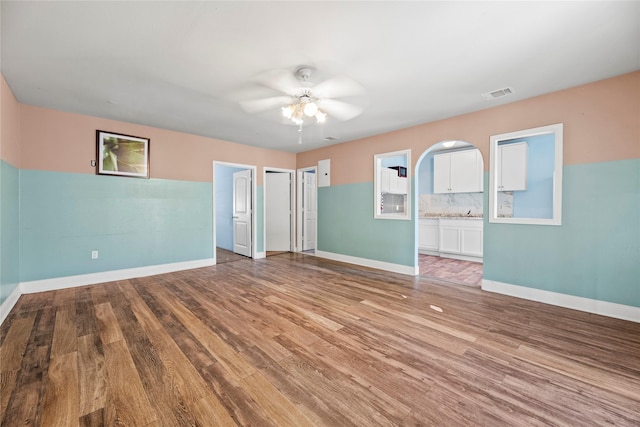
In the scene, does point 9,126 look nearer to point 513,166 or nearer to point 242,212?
point 242,212

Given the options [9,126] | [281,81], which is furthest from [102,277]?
[281,81]

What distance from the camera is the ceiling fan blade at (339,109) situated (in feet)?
11.4

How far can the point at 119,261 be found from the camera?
429 centimetres

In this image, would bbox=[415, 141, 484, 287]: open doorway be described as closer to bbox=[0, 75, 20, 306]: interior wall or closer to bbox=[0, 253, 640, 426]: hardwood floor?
bbox=[0, 253, 640, 426]: hardwood floor

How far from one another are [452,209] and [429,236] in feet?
2.98

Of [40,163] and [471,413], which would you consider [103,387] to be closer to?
[471,413]

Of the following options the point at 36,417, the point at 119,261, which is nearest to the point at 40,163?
the point at 119,261

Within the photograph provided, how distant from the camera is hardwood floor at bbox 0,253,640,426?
5.05ft

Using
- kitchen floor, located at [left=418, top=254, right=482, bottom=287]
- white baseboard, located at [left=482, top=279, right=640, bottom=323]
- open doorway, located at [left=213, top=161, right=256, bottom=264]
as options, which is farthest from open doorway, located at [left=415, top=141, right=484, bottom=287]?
open doorway, located at [left=213, top=161, right=256, bottom=264]

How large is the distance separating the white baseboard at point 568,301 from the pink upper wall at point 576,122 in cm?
162

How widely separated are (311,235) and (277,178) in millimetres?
1835

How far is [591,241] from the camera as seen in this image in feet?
9.86

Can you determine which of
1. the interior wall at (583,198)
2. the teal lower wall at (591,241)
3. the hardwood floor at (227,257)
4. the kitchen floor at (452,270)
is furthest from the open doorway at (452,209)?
the hardwood floor at (227,257)

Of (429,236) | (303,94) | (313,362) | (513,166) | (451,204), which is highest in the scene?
(303,94)
